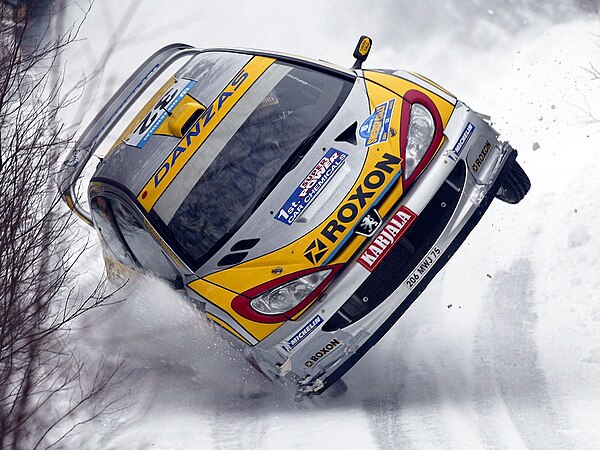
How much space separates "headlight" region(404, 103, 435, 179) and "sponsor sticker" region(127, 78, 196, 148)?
1754 millimetres

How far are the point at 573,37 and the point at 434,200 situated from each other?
5.07 meters

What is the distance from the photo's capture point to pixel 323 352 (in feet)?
18.3

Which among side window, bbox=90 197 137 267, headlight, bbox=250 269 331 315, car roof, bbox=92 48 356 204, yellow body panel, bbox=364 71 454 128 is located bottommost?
side window, bbox=90 197 137 267

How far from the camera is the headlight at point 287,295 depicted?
542 cm

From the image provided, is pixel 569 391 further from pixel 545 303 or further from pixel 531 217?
pixel 531 217

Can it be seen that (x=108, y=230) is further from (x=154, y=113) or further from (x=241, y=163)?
(x=241, y=163)

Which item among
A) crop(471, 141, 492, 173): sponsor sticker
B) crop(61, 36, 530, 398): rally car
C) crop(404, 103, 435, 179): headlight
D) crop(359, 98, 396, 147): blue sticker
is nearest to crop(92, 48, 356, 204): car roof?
crop(61, 36, 530, 398): rally car

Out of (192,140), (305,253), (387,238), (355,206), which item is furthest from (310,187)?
(192,140)

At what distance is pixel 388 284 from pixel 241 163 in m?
1.26

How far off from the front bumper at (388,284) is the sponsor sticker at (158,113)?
1.83m

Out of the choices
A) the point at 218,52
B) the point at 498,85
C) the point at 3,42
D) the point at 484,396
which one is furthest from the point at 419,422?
the point at 498,85

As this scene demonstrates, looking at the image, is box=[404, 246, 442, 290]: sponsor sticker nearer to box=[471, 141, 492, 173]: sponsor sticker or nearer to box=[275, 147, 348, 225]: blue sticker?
box=[471, 141, 492, 173]: sponsor sticker

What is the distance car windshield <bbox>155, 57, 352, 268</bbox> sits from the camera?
5.76 meters

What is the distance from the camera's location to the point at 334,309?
17.9 feet
